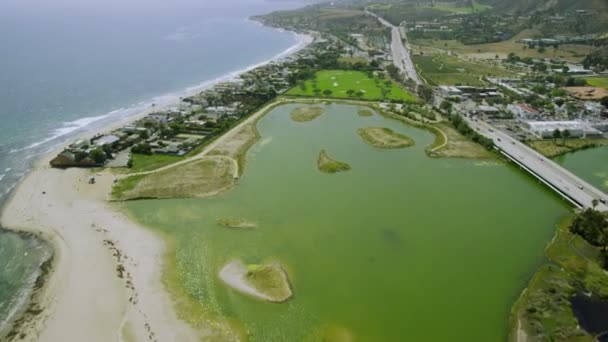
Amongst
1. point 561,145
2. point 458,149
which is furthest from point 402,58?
point 458,149

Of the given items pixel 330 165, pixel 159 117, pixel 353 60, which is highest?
pixel 159 117

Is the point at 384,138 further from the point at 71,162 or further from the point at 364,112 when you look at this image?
the point at 71,162

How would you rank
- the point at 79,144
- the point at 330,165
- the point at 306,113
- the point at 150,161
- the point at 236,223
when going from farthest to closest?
1. the point at 306,113
2. the point at 79,144
3. the point at 330,165
4. the point at 150,161
5. the point at 236,223

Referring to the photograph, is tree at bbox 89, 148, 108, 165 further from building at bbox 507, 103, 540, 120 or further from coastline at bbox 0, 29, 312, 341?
building at bbox 507, 103, 540, 120

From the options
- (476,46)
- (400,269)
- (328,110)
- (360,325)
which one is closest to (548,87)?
(328,110)

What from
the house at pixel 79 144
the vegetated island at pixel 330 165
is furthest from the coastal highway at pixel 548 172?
the house at pixel 79 144

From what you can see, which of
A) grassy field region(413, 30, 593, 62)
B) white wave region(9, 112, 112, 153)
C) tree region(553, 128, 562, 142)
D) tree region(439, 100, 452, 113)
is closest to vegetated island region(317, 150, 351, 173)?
tree region(439, 100, 452, 113)
